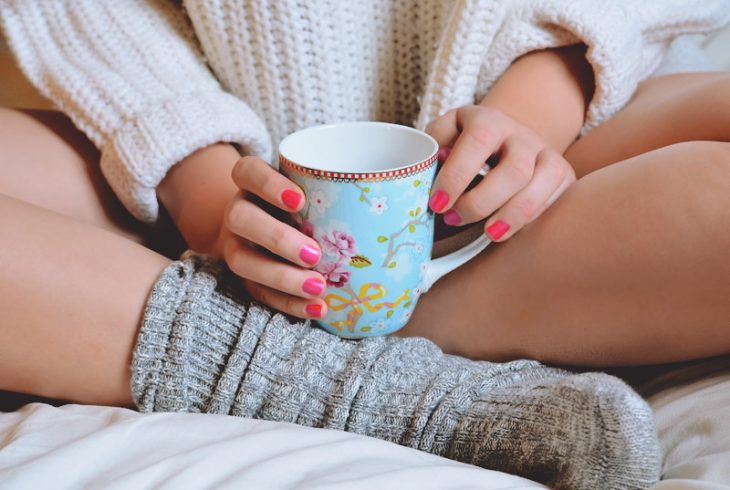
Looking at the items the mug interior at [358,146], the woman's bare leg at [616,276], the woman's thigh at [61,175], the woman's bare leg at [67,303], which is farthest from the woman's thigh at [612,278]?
the woman's thigh at [61,175]

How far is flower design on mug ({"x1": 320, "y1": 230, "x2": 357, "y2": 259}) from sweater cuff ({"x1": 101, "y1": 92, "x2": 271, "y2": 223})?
22 centimetres

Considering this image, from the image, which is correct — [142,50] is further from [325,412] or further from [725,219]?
[725,219]

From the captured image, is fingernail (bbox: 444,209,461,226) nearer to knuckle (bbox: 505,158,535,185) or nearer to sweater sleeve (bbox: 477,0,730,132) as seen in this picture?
knuckle (bbox: 505,158,535,185)

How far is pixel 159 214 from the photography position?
0.68m

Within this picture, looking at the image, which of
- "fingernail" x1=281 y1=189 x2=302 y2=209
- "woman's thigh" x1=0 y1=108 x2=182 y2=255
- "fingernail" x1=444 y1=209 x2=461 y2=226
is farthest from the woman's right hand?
"woman's thigh" x1=0 y1=108 x2=182 y2=255

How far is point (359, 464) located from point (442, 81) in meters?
0.38

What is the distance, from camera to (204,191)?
60cm

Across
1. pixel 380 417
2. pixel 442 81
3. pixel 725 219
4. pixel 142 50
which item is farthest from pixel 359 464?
pixel 142 50

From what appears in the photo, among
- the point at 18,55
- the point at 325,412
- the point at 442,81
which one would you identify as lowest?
the point at 325,412

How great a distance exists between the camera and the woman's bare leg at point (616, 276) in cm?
44

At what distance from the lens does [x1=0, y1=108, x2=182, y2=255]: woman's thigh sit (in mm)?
619

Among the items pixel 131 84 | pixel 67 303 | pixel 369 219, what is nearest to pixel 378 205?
pixel 369 219

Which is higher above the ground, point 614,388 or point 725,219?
point 725,219

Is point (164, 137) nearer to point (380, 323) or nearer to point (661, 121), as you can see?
point (380, 323)
